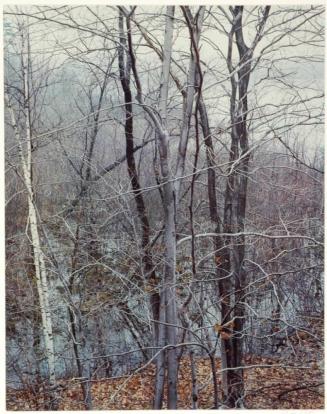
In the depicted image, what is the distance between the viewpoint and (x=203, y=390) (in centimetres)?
286

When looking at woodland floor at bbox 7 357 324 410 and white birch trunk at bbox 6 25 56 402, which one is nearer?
woodland floor at bbox 7 357 324 410

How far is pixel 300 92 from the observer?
9.21 ft

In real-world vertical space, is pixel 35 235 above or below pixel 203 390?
above

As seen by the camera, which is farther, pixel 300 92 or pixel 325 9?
pixel 300 92

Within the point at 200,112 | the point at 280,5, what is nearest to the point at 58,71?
the point at 200,112

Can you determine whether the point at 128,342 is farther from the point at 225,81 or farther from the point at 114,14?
the point at 114,14

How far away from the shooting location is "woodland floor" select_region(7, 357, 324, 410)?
265cm

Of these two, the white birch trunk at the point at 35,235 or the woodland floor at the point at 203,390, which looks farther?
the white birch trunk at the point at 35,235

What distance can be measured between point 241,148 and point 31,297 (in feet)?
5.75

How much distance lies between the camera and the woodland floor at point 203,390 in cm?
265

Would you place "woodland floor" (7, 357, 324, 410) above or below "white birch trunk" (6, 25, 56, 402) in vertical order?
below

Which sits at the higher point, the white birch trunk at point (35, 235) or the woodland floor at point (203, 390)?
the white birch trunk at point (35, 235)

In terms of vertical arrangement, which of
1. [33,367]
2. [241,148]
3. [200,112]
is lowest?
[33,367]

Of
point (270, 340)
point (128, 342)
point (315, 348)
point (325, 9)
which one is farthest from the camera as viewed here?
point (128, 342)
